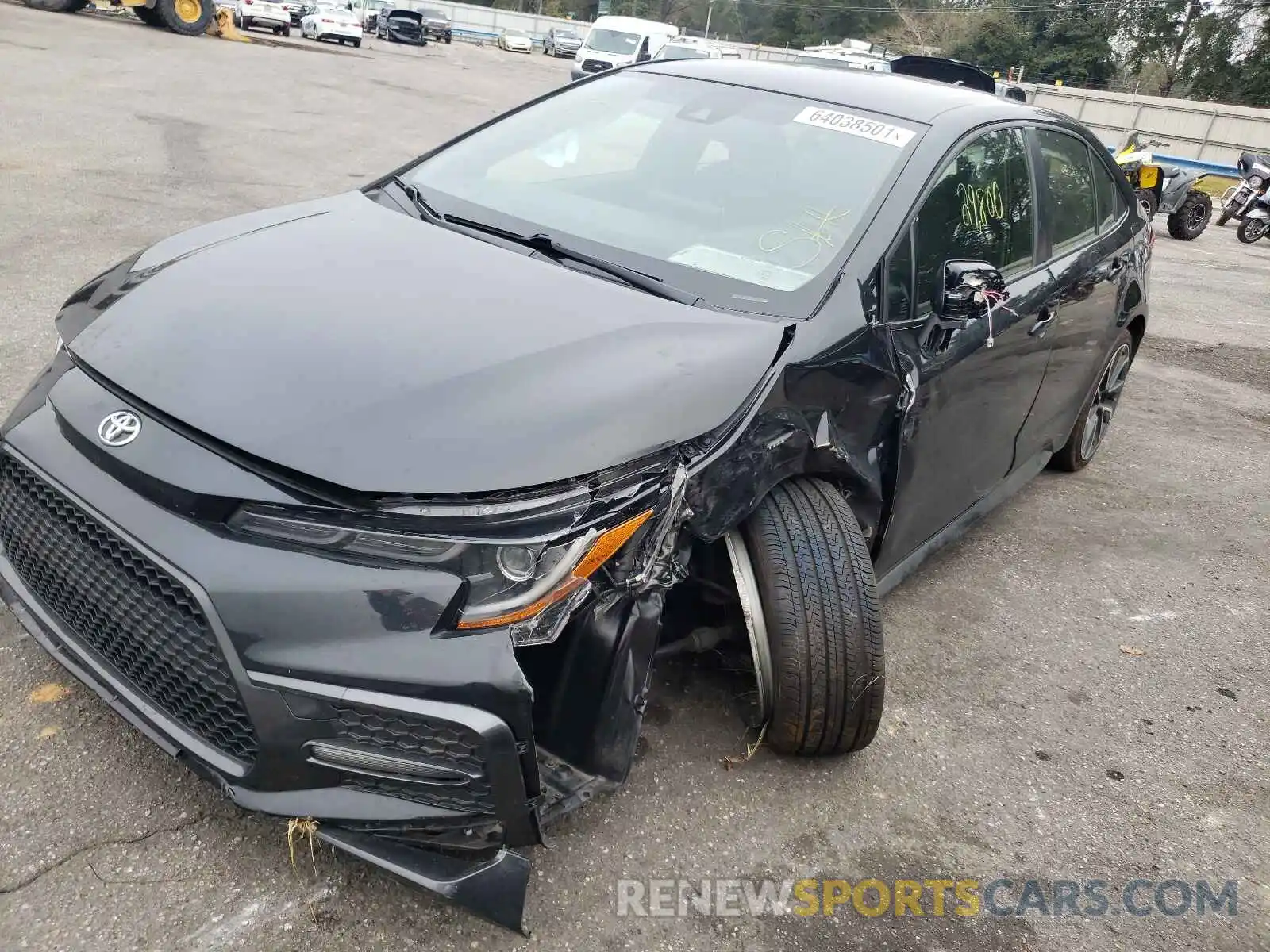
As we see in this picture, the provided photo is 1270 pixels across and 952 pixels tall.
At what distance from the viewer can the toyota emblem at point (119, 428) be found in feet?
6.23

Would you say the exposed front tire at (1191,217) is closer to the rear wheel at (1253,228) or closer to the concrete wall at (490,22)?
the rear wheel at (1253,228)

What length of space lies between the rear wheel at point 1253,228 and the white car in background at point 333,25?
82.4 ft

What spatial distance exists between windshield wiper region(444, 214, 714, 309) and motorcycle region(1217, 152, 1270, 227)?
1575 centimetres

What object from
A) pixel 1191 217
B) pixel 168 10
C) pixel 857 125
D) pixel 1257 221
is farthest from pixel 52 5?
pixel 857 125

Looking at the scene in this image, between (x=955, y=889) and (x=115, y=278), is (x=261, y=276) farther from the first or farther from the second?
(x=955, y=889)

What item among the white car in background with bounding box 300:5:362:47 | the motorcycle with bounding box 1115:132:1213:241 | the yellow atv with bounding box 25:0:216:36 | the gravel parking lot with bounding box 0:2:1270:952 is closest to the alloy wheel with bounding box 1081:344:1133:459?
the gravel parking lot with bounding box 0:2:1270:952

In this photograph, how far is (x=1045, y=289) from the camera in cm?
348

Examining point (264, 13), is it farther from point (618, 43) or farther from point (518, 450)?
point (518, 450)

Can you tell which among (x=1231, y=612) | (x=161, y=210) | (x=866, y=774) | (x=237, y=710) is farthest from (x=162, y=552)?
(x=161, y=210)

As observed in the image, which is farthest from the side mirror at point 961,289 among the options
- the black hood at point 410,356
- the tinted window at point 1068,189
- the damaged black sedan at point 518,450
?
the tinted window at point 1068,189

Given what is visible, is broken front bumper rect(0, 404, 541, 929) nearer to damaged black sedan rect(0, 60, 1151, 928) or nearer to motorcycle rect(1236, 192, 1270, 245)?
damaged black sedan rect(0, 60, 1151, 928)

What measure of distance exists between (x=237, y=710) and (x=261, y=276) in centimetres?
110

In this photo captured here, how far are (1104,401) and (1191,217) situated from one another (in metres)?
11.5

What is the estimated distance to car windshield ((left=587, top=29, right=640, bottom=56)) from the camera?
24.5 metres
